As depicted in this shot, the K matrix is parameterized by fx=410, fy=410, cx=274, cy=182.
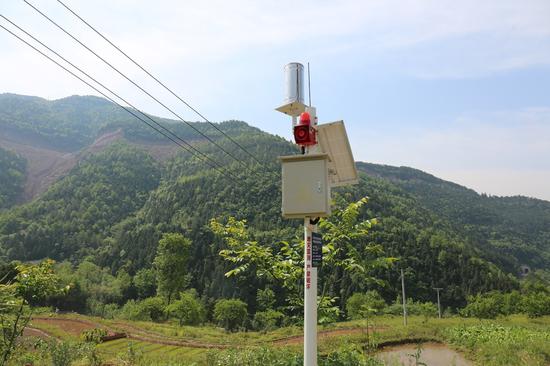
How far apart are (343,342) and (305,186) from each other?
1151 cm

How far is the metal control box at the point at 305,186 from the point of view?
14.4 ft

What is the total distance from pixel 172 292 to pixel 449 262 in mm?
62796

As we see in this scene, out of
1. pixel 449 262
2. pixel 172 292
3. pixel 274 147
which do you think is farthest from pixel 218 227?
pixel 274 147

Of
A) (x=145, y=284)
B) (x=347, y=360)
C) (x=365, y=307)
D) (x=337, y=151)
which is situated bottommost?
(x=145, y=284)

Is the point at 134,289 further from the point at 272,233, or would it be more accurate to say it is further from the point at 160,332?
the point at 160,332

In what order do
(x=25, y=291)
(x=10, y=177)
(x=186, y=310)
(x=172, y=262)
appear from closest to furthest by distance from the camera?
(x=25, y=291)
(x=186, y=310)
(x=172, y=262)
(x=10, y=177)

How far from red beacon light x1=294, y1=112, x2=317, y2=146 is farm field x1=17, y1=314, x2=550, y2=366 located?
3.51m

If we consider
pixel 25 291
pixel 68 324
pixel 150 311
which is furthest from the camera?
pixel 150 311

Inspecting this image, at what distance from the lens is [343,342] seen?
565 inches

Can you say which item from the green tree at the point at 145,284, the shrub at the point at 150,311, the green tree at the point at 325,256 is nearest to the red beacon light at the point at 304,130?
the green tree at the point at 325,256

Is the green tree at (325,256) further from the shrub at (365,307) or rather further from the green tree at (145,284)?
the green tree at (145,284)

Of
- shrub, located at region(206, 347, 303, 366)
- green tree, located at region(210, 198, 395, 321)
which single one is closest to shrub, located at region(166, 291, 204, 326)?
shrub, located at region(206, 347, 303, 366)

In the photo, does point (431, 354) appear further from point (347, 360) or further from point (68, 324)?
point (68, 324)

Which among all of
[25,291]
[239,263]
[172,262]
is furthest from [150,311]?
[25,291]
